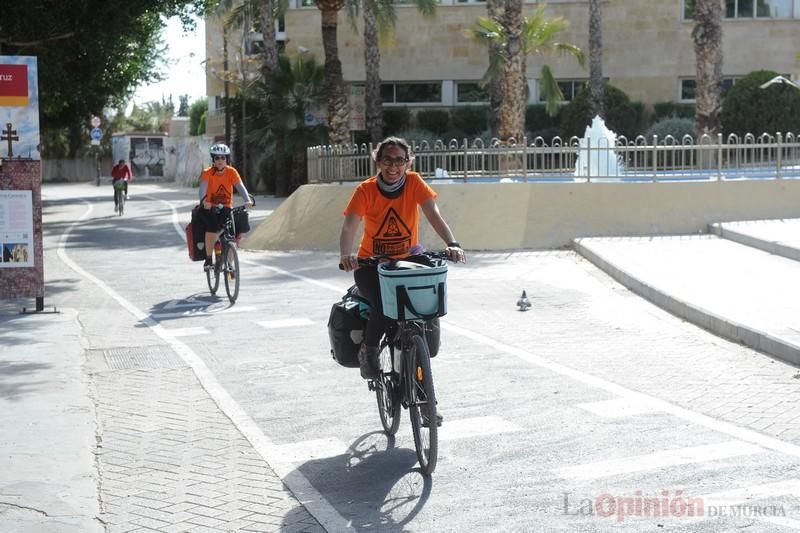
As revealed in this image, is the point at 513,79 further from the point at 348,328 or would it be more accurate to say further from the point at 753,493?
the point at 753,493

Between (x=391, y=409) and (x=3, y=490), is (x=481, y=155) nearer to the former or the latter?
(x=391, y=409)

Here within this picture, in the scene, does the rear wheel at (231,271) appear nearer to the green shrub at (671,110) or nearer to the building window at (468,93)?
the green shrub at (671,110)

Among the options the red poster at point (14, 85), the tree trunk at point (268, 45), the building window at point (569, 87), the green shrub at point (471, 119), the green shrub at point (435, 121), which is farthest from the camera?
the building window at point (569, 87)

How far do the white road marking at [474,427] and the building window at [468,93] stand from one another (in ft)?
130

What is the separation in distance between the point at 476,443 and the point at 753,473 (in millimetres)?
1607

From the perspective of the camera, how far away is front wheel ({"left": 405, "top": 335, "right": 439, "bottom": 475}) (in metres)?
5.95

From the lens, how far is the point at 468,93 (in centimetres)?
4634

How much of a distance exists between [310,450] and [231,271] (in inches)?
276

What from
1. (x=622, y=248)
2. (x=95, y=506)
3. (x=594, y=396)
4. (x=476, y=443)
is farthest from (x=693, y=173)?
(x=95, y=506)

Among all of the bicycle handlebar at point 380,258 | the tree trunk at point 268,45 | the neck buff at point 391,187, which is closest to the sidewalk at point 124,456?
the bicycle handlebar at point 380,258

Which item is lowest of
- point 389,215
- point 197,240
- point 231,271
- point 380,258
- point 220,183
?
point 231,271

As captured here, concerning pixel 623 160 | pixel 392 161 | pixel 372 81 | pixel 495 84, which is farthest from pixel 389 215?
pixel 372 81

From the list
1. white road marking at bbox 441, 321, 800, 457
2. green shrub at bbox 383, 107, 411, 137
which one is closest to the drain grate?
white road marking at bbox 441, 321, 800, 457

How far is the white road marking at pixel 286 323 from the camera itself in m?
11.5
